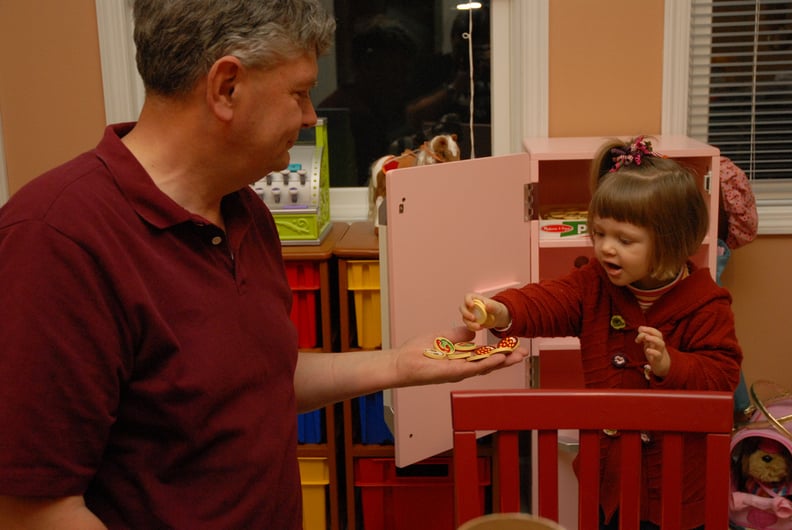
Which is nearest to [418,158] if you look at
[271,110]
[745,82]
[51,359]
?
[745,82]

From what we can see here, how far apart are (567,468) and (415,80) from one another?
1356mm

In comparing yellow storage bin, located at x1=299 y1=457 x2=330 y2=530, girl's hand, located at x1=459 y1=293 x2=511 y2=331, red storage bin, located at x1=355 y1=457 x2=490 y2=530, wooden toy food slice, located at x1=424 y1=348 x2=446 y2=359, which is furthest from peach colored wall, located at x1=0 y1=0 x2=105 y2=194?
wooden toy food slice, located at x1=424 y1=348 x2=446 y2=359

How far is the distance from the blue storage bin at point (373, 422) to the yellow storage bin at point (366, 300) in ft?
0.53

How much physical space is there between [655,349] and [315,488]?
134 cm

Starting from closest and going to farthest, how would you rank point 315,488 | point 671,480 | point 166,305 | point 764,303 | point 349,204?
1. point 166,305
2. point 671,480
3. point 315,488
4. point 764,303
5. point 349,204

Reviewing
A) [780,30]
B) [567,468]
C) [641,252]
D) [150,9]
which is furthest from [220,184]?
[780,30]

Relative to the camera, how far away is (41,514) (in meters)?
0.94

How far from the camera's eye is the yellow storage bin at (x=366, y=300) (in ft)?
7.80

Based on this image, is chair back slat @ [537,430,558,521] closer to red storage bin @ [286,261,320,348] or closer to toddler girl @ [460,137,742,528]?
toddler girl @ [460,137,742,528]

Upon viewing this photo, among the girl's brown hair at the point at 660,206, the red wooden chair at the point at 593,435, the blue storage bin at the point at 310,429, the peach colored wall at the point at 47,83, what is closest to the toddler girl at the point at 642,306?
the girl's brown hair at the point at 660,206

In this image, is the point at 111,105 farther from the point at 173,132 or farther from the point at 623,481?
the point at 623,481

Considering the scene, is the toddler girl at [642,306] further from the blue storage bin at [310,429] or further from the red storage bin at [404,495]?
the blue storage bin at [310,429]

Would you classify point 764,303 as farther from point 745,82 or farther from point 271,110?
point 271,110

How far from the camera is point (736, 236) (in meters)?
2.44
